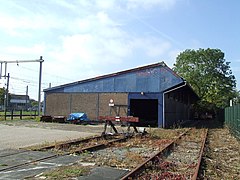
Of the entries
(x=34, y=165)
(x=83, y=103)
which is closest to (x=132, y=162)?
(x=34, y=165)

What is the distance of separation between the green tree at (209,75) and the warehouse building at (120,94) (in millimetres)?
25499

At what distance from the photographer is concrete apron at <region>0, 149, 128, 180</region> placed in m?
6.56

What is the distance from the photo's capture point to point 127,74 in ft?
90.2

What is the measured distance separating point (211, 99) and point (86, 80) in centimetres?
3091

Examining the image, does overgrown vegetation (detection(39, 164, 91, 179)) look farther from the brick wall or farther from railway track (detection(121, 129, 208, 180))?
the brick wall

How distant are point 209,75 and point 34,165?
52.6m

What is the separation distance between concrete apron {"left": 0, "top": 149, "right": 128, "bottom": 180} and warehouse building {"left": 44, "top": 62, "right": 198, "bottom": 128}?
1734cm

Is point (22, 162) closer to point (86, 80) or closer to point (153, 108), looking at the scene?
point (86, 80)

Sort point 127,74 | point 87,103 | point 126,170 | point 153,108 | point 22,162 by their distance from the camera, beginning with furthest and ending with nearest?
point 153,108, point 87,103, point 127,74, point 22,162, point 126,170

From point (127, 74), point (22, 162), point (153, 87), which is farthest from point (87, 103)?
point (22, 162)

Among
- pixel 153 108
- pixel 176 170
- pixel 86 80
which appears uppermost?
pixel 86 80

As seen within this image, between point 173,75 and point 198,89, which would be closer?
point 173,75

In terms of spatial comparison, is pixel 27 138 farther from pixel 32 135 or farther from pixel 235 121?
pixel 235 121

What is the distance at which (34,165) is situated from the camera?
7535 mm
